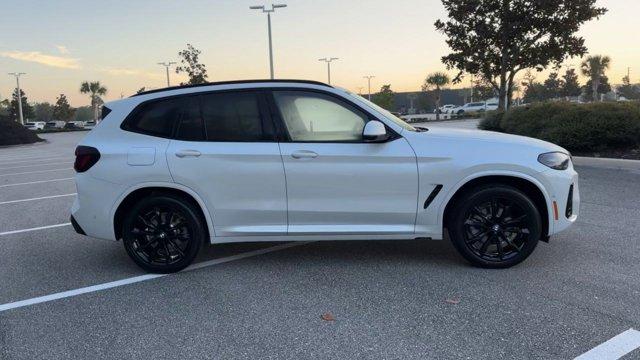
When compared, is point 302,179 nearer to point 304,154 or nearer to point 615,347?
point 304,154

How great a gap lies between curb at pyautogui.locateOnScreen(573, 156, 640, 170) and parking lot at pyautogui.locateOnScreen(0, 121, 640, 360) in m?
4.39

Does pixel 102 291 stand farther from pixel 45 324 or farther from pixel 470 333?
pixel 470 333

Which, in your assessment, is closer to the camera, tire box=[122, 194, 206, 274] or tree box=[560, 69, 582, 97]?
tire box=[122, 194, 206, 274]

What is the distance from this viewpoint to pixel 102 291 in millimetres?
4336

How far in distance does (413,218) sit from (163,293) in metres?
2.21

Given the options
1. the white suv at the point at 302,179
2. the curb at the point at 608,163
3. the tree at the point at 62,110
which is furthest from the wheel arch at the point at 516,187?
the tree at the point at 62,110

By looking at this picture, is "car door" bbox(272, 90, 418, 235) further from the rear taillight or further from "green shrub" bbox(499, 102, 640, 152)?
"green shrub" bbox(499, 102, 640, 152)

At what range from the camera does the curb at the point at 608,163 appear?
31.2ft

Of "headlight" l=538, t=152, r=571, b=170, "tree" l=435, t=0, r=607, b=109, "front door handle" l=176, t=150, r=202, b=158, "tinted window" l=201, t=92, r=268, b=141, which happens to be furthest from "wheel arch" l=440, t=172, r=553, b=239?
"tree" l=435, t=0, r=607, b=109

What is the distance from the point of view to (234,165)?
447 cm

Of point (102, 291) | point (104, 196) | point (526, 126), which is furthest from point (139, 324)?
point (526, 126)

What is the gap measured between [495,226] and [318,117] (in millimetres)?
1820

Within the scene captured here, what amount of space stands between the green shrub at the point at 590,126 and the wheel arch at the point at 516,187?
740 cm

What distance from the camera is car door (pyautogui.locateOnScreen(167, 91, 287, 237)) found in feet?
14.7
